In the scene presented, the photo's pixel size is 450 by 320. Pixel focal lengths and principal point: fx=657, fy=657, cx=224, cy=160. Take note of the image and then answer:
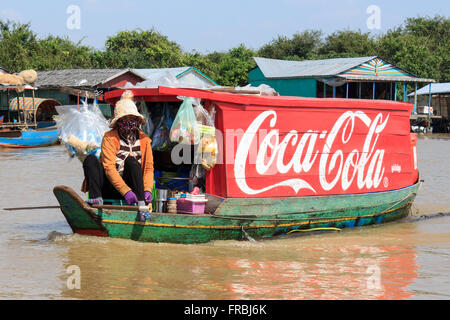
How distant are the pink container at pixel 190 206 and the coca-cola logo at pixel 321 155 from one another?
0.51 meters

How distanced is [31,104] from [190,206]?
70.1ft

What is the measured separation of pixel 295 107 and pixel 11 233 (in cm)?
383

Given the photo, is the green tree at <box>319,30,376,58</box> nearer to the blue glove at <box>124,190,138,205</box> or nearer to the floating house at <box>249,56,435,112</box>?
the floating house at <box>249,56,435,112</box>

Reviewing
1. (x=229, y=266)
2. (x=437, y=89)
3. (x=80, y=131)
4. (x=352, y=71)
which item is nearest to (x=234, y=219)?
(x=229, y=266)

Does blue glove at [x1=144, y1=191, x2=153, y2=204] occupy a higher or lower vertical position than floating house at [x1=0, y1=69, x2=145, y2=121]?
lower

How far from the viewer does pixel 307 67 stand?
109 ft

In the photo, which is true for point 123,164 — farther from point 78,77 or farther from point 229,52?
point 229,52

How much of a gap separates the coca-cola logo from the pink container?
506 millimetres

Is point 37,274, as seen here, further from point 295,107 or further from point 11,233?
point 295,107

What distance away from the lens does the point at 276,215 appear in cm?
752

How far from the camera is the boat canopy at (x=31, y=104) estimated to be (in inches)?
1004

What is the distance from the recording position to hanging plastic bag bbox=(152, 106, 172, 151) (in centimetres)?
771

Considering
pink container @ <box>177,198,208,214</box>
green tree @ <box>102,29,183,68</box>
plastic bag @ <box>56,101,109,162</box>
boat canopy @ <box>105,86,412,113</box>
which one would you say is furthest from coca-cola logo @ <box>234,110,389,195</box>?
green tree @ <box>102,29,183,68</box>
